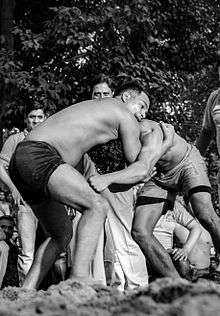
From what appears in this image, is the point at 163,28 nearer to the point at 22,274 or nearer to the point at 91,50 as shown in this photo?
the point at 91,50

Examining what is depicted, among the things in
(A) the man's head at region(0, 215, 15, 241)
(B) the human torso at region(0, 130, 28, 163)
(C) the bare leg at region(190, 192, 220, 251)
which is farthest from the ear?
(A) the man's head at region(0, 215, 15, 241)

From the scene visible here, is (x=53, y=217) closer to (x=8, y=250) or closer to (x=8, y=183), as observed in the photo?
(x=8, y=183)

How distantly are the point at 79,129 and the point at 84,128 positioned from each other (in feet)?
0.11

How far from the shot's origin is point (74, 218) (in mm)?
6746

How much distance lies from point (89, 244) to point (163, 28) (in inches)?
364

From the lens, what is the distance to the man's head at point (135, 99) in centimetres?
592

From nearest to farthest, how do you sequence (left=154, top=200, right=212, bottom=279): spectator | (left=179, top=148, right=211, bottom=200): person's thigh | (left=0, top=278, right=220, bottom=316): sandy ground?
(left=0, top=278, right=220, bottom=316): sandy ground, (left=179, top=148, right=211, bottom=200): person's thigh, (left=154, top=200, right=212, bottom=279): spectator

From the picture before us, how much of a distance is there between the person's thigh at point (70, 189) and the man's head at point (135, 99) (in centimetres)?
143

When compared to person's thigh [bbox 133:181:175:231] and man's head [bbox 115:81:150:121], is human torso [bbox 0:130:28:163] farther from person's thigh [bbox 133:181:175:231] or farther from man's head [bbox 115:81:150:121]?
person's thigh [bbox 133:181:175:231]

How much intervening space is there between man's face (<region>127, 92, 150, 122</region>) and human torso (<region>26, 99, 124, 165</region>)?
105 cm

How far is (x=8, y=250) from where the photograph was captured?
24.4 feet

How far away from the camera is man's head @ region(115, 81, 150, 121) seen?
5.92 m

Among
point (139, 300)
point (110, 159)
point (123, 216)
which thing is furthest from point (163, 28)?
point (139, 300)

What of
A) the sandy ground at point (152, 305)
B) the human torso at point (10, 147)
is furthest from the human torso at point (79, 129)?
the human torso at point (10, 147)
